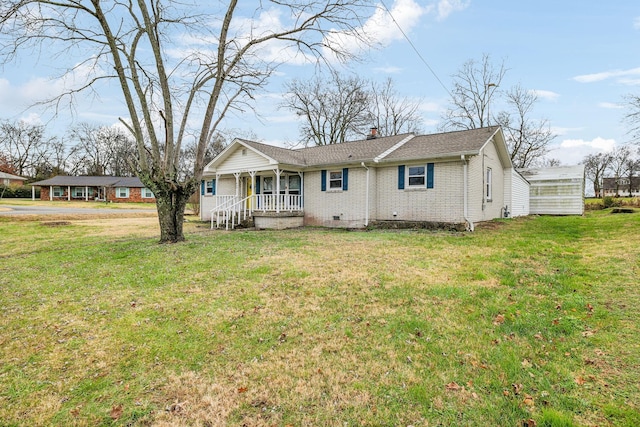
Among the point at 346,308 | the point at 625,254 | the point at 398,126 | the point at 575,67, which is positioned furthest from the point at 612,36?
the point at 398,126

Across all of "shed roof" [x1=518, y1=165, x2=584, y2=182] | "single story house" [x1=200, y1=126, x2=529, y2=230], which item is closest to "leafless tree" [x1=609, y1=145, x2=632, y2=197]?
"shed roof" [x1=518, y1=165, x2=584, y2=182]

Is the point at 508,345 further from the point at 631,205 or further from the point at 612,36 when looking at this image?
the point at 631,205

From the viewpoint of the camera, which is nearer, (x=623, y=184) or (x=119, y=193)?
(x=119, y=193)

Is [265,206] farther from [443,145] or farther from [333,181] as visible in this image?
[443,145]

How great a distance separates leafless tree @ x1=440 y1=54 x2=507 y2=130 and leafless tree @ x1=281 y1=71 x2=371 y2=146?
27.3 feet

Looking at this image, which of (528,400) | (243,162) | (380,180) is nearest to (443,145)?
(380,180)

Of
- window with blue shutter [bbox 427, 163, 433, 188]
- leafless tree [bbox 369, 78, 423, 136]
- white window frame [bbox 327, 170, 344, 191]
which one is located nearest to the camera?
window with blue shutter [bbox 427, 163, 433, 188]

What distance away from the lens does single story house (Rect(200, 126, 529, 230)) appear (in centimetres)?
1300

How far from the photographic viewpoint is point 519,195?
2030 centimetres

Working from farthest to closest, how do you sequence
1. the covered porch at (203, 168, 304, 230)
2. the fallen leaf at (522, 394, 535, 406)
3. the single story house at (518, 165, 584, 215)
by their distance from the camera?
the single story house at (518, 165, 584, 215) < the covered porch at (203, 168, 304, 230) < the fallen leaf at (522, 394, 535, 406)

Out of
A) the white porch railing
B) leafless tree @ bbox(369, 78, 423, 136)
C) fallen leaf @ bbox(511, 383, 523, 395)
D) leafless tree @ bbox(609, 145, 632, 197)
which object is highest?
→ leafless tree @ bbox(369, 78, 423, 136)

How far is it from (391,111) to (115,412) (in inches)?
1405

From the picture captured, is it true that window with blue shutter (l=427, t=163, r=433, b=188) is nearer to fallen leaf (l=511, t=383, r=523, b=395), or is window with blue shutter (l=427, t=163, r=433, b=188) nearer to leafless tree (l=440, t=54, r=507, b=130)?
fallen leaf (l=511, t=383, r=523, b=395)

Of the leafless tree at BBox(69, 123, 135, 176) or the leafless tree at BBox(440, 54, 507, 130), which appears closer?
the leafless tree at BBox(440, 54, 507, 130)
